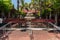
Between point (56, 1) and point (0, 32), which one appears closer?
point (0, 32)

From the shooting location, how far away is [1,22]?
24.1 metres

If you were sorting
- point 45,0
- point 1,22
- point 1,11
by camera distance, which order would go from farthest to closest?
1. point 45,0
2. point 1,11
3. point 1,22

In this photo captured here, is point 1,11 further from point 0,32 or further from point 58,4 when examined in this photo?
point 0,32

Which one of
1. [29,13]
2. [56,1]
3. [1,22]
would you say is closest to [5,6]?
[1,22]

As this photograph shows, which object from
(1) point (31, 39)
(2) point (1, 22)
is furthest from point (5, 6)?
(1) point (31, 39)

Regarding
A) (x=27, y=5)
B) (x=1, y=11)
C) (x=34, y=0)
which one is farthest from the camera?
(x=27, y=5)

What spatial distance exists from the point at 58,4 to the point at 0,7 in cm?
888

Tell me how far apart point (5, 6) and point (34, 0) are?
1549cm

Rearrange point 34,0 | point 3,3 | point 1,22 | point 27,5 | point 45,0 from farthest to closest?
1. point 27,5
2. point 34,0
3. point 45,0
4. point 3,3
5. point 1,22

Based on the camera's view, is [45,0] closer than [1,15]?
No

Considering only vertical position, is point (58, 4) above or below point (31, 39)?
above

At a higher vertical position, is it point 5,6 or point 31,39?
point 5,6

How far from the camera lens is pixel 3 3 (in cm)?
2941

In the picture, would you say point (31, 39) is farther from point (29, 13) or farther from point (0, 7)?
point (29, 13)
